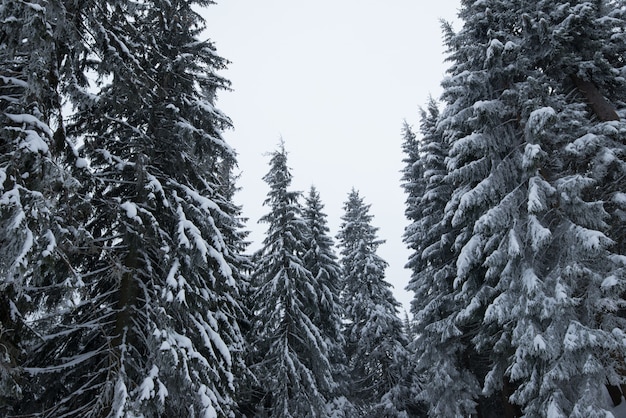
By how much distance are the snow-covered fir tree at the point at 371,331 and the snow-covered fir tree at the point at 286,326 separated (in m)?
4.47

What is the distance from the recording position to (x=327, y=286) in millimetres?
20578

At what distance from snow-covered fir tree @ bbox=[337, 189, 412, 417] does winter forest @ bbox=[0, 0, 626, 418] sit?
3.92 m

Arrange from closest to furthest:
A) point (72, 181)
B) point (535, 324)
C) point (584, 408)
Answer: point (72, 181)
point (584, 408)
point (535, 324)

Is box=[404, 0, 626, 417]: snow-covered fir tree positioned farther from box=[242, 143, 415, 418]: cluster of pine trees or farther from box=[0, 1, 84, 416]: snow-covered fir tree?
box=[0, 1, 84, 416]: snow-covered fir tree

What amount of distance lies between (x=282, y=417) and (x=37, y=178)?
12.1 m

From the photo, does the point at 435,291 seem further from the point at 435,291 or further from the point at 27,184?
the point at 27,184

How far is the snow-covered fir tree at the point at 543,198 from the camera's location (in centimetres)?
931

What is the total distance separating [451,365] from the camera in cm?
1527

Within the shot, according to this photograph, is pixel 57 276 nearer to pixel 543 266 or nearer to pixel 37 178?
pixel 37 178

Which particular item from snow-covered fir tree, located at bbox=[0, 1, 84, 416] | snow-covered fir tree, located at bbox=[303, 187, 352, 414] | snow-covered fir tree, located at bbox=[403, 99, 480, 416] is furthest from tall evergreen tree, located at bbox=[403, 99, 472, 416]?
snow-covered fir tree, located at bbox=[0, 1, 84, 416]

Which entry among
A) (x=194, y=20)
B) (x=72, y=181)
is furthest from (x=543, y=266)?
(x=194, y=20)

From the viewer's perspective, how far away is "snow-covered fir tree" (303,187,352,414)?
62.0 ft

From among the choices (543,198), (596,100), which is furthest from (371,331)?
(596,100)

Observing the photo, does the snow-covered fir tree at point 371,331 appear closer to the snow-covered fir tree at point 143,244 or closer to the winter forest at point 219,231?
the winter forest at point 219,231
